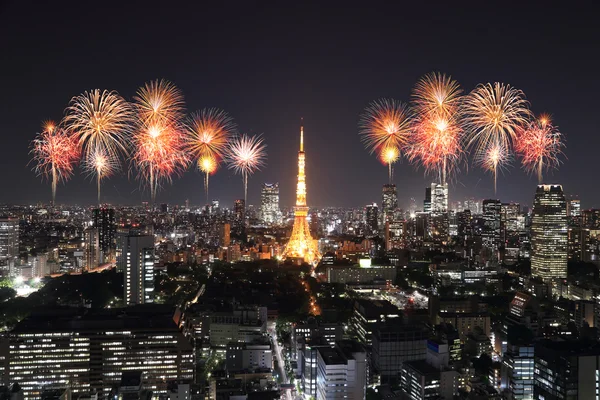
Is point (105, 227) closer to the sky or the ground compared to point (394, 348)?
closer to the sky

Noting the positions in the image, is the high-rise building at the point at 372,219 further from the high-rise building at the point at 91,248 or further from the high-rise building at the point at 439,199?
the high-rise building at the point at 91,248

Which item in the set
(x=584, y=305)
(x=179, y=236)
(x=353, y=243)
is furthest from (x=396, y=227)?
(x=584, y=305)

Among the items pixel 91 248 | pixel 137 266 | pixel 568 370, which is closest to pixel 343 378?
pixel 568 370

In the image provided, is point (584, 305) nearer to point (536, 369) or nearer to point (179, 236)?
point (536, 369)

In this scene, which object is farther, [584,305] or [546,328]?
[584,305]

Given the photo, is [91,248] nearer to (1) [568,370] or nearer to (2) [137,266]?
(2) [137,266]

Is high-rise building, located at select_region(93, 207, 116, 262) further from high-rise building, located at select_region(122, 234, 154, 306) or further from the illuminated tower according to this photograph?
high-rise building, located at select_region(122, 234, 154, 306)
